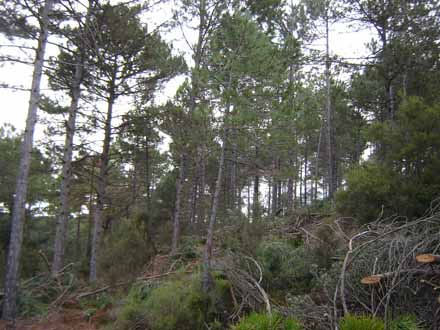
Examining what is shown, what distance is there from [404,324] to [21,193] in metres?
7.27

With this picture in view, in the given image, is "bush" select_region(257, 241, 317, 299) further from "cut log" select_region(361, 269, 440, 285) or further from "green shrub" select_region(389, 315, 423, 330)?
"green shrub" select_region(389, 315, 423, 330)

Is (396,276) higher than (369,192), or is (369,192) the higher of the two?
(369,192)

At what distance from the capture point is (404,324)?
365 cm

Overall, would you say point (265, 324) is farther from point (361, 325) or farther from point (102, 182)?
point (102, 182)

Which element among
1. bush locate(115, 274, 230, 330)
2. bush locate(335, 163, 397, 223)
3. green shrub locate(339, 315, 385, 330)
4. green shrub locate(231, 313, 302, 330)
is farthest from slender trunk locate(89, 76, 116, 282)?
green shrub locate(339, 315, 385, 330)

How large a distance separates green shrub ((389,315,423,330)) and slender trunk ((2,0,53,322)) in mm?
6611

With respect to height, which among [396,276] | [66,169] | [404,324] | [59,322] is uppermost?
[66,169]

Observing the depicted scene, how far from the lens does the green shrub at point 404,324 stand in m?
3.59

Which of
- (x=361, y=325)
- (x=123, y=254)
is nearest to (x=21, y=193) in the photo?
(x=123, y=254)

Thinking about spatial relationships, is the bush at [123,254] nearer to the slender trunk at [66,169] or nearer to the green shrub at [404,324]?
the slender trunk at [66,169]

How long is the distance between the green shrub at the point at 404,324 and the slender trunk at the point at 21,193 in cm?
661

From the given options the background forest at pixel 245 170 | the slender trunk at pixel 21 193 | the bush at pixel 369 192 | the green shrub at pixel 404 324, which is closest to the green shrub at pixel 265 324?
the background forest at pixel 245 170

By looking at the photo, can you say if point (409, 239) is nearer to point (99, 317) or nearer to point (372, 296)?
point (372, 296)

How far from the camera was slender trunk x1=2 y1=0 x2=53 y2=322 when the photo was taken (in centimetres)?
670
